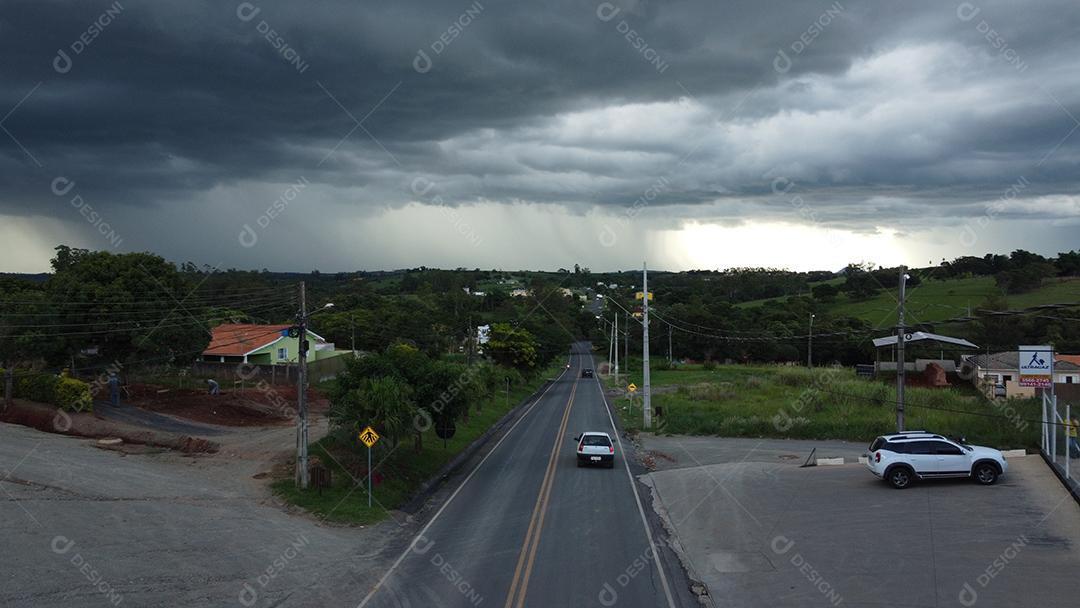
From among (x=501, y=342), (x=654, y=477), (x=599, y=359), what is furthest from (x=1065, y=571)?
(x=599, y=359)

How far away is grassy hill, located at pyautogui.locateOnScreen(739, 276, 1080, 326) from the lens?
92.5 metres

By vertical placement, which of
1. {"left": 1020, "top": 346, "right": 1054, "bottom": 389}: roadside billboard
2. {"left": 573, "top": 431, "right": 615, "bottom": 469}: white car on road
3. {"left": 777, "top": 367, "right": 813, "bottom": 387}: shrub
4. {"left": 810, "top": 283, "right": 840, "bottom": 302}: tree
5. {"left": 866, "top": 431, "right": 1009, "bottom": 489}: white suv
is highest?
{"left": 810, "top": 283, "right": 840, "bottom": 302}: tree

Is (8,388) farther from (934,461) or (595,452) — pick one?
(934,461)

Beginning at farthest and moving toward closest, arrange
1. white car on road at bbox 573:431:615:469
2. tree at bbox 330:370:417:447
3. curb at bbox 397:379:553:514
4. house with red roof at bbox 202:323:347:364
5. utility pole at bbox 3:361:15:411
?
1. house with red roof at bbox 202:323:347:364
2. utility pole at bbox 3:361:15:411
3. white car on road at bbox 573:431:615:469
4. tree at bbox 330:370:417:447
5. curb at bbox 397:379:553:514

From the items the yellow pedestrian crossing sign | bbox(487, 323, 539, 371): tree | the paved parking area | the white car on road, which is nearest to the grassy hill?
bbox(487, 323, 539, 371): tree

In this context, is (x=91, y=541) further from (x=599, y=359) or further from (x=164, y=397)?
(x=599, y=359)

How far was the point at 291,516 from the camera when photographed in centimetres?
2147

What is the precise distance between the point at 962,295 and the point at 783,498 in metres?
93.2

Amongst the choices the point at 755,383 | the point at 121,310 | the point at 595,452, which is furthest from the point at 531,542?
the point at 755,383

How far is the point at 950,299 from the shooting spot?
101625 millimetres

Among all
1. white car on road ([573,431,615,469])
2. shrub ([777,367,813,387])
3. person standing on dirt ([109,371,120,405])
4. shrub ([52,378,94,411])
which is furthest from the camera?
shrub ([777,367,813,387])

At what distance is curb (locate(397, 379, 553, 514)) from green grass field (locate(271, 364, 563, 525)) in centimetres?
21

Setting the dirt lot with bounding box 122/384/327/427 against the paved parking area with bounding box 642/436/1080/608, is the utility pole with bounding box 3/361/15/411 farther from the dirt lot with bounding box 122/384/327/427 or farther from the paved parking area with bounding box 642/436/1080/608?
the paved parking area with bounding box 642/436/1080/608

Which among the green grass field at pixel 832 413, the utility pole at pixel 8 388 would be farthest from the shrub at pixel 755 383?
the utility pole at pixel 8 388
